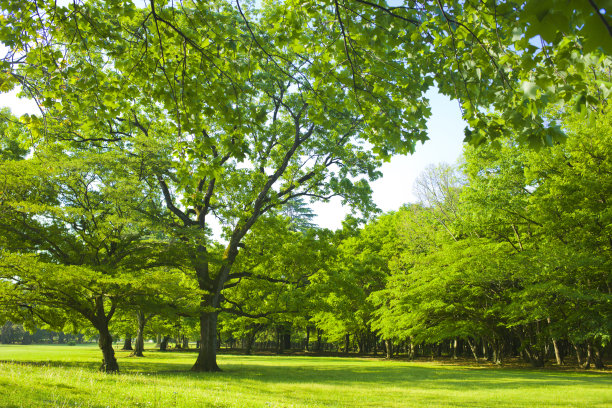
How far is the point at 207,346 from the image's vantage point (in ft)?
57.0

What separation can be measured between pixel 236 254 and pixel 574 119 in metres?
16.6

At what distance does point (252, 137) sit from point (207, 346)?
32.1ft

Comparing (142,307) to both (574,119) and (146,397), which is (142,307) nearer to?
(146,397)

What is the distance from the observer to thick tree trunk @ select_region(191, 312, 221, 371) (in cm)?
1702

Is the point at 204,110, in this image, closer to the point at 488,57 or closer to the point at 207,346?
the point at 488,57

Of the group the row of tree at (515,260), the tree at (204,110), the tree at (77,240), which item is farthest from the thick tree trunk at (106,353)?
the row of tree at (515,260)

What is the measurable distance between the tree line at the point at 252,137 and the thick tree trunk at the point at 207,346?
0.07 meters

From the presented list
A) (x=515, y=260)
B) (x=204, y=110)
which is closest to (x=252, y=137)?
(x=204, y=110)

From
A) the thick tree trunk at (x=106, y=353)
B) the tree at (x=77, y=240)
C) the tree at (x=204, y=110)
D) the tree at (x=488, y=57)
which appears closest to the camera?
the tree at (x=488, y=57)

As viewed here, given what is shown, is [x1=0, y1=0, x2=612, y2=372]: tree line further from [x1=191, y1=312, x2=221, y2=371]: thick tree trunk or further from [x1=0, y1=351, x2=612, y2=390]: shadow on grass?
[x1=0, y1=351, x2=612, y2=390]: shadow on grass

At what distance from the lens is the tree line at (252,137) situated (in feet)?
12.5

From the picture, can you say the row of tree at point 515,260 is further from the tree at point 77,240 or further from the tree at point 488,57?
the tree at point 488,57

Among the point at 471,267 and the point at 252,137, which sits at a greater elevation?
the point at 252,137

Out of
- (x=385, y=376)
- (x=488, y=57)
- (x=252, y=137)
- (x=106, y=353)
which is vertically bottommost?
(x=385, y=376)
